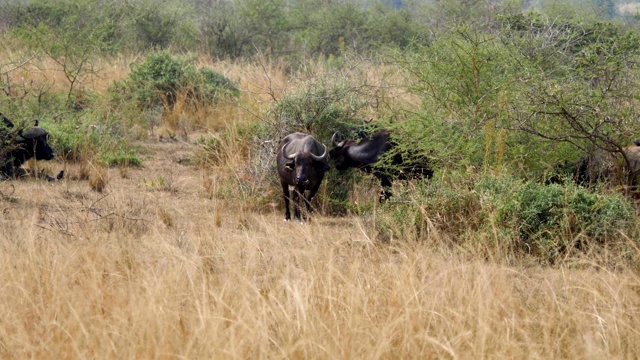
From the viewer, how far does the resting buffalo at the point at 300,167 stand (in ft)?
30.9

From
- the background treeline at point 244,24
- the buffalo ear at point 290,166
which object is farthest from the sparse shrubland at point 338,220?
the background treeline at point 244,24

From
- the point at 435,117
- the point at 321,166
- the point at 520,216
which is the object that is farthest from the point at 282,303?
the point at 321,166

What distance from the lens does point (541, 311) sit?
5.09 metres

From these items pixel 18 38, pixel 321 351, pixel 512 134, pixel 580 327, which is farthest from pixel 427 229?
pixel 18 38

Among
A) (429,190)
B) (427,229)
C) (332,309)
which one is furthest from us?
(429,190)

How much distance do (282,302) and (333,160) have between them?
17.3ft

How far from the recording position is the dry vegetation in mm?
4305

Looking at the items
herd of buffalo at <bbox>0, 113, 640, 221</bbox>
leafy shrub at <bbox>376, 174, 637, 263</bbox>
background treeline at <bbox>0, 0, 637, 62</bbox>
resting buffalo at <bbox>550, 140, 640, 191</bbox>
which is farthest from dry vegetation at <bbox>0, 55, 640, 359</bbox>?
background treeline at <bbox>0, 0, 637, 62</bbox>

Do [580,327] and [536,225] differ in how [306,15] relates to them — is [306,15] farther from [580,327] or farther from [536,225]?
[580,327]

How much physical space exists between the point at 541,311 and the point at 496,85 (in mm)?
3965

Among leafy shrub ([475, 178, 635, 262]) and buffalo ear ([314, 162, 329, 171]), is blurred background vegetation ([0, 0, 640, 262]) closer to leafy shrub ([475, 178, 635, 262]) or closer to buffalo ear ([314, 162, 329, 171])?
leafy shrub ([475, 178, 635, 262])

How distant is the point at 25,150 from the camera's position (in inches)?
427

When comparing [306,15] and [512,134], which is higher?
[512,134]

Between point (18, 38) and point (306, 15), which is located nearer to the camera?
point (18, 38)
